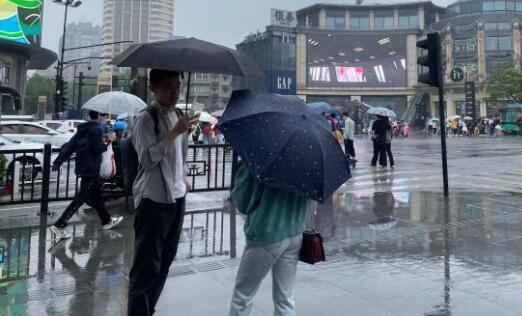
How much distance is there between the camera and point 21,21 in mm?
36344

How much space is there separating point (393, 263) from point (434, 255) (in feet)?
2.06

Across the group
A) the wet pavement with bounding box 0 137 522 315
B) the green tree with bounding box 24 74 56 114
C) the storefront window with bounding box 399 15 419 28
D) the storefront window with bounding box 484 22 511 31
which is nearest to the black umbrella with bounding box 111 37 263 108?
the wet pavement with bounding box 0 137 522 315

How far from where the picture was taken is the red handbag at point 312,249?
2.98m

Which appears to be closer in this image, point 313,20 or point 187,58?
point 187,58

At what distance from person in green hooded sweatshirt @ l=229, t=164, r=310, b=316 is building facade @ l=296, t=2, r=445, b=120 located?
76.5 meters

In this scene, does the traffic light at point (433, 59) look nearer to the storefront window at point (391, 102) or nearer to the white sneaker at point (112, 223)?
the white sneaker at point (112, 223)

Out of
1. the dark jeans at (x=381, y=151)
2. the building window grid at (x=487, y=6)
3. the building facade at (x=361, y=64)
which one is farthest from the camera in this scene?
the building facade at (x=361, y=64)

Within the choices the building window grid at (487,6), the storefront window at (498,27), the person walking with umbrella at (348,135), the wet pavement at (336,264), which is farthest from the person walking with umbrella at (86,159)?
the building window grid at (487,6)

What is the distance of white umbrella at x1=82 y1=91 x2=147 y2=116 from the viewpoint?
8008mm

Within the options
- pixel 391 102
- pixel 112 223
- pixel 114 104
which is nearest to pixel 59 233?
pixel 112 223

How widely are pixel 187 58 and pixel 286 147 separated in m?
1.01

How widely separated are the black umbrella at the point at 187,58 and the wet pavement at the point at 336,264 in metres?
2.01

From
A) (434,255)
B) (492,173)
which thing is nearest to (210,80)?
(492,173)

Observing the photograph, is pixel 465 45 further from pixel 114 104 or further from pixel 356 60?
pixel 114 104
